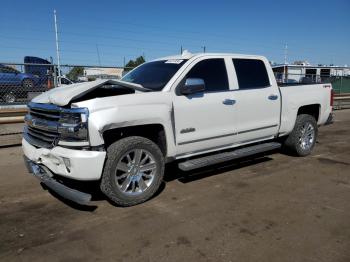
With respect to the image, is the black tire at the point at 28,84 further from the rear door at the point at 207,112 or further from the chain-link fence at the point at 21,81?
the rear door at the point at 207,112

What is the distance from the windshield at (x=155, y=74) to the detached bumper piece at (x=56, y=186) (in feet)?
5.82

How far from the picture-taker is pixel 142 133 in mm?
4816

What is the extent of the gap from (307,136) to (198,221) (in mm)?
Result: 4056

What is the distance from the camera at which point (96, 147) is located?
410 cm

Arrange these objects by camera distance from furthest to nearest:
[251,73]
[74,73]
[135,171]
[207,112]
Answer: [74,73]
[251,73]
[207,112]
[135,171]

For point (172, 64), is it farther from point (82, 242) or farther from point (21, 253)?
point (21, 253)

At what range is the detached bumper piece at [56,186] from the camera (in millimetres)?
4011

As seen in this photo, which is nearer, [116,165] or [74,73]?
[116,165]

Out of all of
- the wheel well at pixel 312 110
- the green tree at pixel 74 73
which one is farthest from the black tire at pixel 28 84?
the wheel well at pixel 312 110

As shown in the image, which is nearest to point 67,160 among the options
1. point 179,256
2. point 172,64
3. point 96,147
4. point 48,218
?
point 96,147

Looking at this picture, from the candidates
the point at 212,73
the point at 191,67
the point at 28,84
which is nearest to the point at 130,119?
the point at 191,67

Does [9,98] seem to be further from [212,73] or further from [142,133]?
[212,73]

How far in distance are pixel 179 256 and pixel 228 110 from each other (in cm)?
273

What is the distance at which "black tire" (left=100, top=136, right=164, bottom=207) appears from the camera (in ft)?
13.9
